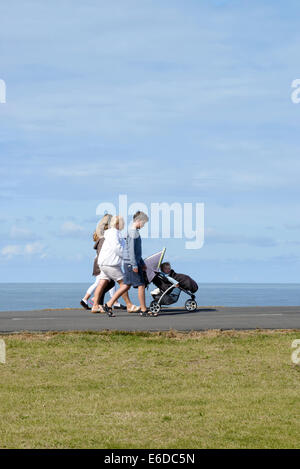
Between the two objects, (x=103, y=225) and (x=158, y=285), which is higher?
(x=103, y=225)

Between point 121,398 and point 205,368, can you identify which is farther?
point 205,368

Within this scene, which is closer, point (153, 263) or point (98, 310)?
point (153, 263)

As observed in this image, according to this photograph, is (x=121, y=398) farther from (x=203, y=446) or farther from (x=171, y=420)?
(x=203, y=446)

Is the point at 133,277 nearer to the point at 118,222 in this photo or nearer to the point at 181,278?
the point at 118,222

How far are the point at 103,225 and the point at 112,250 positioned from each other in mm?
1610

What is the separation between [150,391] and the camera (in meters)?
9.04

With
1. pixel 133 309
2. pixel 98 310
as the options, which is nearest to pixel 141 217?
pixel 133 309

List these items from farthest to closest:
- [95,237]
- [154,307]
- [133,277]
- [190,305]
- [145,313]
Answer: [95,237], [190,305], [154,307], [145,313], [133,277]

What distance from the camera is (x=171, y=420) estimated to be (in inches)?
297
